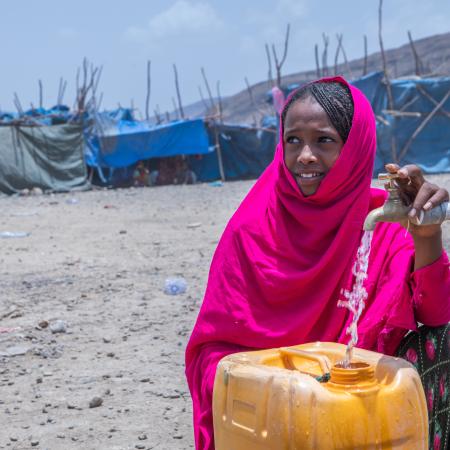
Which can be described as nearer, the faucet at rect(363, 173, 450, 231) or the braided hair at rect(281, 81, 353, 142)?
the faucet at rect(363, 173, 450, 231)

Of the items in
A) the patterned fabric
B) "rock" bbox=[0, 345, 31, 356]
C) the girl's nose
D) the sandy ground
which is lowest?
the sandy ground

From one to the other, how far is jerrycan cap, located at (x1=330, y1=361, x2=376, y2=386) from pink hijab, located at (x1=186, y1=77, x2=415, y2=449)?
1.47 ft

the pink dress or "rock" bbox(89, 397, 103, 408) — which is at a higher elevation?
the pink dress

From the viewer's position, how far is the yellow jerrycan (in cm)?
162

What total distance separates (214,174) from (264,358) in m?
18.2

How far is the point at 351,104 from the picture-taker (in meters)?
2.19

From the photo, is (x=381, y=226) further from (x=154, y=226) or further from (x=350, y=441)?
(x=154, y=226)

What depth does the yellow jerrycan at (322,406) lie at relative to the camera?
5.30 feet

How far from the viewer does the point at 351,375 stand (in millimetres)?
1647

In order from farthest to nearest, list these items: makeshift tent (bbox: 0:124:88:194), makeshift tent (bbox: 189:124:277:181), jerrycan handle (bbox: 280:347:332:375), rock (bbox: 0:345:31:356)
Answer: makeshift tent (bbox: 189:124:277:181) < makeshift tent (bbox: 0:124:88:194) < rock (bbox: 0:345:31:356) < jerrycan handle (bbox: 280:347:332:375)

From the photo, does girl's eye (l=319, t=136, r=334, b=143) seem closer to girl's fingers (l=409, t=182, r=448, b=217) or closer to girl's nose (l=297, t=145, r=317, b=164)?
girl's nose (l=297, t=145, r=317, b=164)

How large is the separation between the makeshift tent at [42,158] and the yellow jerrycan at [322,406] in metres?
16.9

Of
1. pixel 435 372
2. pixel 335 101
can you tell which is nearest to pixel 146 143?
pixel 335 101

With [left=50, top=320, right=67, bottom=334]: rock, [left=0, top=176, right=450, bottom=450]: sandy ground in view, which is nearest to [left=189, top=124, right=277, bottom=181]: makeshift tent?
[left=0, top=176, right=450, bottom=450]: sandy ground
